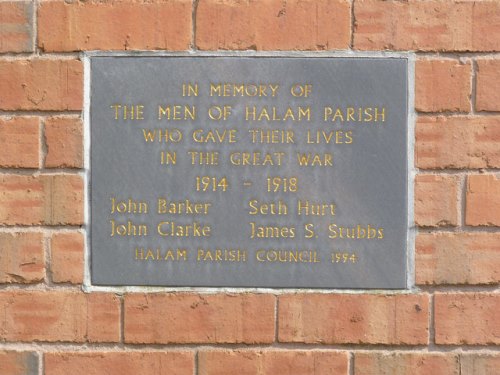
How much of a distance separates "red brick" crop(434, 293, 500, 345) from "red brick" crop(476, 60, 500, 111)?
43 centimetres

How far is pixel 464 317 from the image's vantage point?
1.37 meters

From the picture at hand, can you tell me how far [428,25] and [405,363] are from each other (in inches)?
30.3

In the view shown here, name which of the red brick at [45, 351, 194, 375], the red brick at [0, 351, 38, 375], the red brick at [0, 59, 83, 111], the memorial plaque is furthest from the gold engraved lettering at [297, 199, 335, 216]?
the red brick at [0, 351, 38, 375]

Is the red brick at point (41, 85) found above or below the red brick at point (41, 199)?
above

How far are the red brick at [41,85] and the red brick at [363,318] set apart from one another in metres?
0.70

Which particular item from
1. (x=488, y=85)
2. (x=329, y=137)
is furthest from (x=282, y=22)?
(x=488, y=85)

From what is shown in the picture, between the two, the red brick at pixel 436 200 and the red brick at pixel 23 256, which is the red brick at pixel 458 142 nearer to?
the red brick at pixel 436 200

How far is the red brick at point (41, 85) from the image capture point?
1.38 m

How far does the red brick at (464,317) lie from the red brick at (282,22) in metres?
0.63

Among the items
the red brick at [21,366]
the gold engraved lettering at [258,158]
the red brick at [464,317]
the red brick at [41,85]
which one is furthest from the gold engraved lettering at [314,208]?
the red brick at [21,366]

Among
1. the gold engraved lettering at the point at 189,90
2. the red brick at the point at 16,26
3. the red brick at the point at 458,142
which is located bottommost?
the red brick at the point at 458,142

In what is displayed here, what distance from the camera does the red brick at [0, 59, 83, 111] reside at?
54.5 inches

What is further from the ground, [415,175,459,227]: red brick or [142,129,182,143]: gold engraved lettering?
[142,129,182,143]: gold engraved lettering

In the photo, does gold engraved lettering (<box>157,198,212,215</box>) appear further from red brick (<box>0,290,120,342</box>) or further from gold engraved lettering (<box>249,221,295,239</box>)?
red brick (<box>0,290,120,342</box>)
